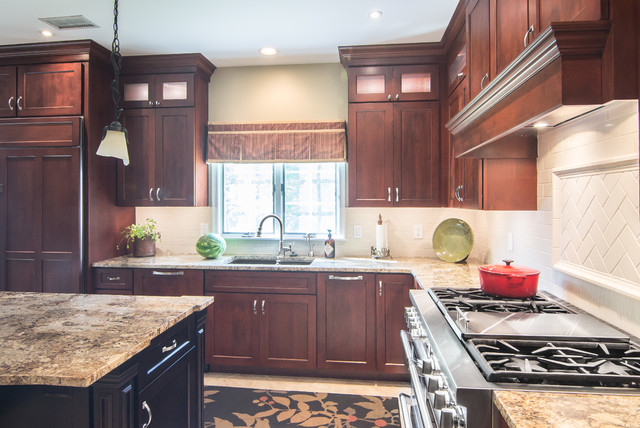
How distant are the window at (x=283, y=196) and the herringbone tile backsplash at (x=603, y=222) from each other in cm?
204

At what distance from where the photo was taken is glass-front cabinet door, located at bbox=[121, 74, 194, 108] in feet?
11.1

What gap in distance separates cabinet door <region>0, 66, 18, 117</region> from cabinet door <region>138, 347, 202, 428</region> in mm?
2806

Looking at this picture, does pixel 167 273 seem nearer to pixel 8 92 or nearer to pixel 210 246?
pixel 210 246

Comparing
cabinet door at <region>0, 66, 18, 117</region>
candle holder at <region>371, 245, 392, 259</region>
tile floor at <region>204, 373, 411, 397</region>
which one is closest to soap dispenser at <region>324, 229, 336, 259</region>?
candle holder at <region>371, 245, 392, 259</region>

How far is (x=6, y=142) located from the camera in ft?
10.2

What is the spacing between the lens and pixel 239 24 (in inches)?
109

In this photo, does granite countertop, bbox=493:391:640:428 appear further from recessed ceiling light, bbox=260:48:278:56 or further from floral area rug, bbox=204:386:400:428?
recessed ceiling light, bbox=260:48:278:56

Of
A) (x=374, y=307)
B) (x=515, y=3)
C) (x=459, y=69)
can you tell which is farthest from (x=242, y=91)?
(x=515, y=3)

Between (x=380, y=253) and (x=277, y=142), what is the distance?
4.43 ft

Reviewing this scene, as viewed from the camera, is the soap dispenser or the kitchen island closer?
the kitchen island

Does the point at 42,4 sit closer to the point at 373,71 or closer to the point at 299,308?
the point at 373,71

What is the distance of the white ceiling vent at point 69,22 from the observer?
2.69 metres

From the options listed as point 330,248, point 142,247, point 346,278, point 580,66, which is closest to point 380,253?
point 330,248

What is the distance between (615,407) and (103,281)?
3314 millimetres
